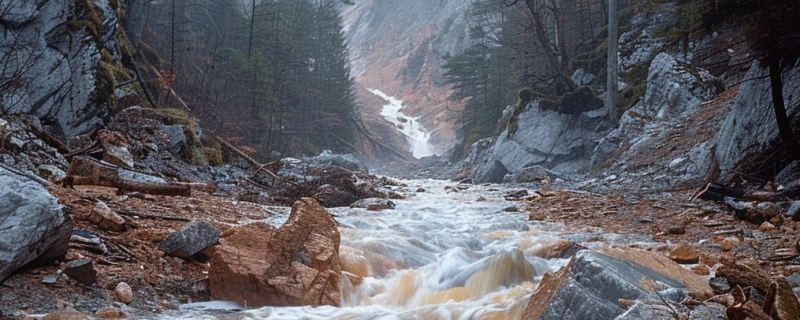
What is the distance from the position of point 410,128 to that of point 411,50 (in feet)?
74.6

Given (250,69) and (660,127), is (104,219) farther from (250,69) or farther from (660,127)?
(250,69)

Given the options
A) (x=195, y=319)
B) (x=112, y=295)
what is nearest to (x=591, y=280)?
(x=195, y=319)

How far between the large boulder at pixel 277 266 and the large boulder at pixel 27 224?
3.46 feet

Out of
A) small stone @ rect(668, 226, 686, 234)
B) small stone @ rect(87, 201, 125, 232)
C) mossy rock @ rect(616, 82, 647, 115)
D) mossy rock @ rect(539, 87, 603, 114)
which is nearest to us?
small stone @ rect(87, 201, 125, 232)

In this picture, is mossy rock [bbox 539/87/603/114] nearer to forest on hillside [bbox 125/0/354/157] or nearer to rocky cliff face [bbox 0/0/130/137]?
forest on hillside [bbox 125/0/354/157]

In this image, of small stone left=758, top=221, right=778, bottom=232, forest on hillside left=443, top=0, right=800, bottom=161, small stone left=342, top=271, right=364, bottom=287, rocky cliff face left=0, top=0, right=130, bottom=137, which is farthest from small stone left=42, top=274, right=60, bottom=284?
forest on hillside left=443, top=0, right=800, bottom=161

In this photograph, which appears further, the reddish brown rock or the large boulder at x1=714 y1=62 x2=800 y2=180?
the large boulder at x1=714 y1=62 x2=800 y2=180

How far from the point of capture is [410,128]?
5388 centimetres

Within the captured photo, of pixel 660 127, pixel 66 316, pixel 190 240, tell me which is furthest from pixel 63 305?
pixel 660 127

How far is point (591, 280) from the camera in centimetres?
293

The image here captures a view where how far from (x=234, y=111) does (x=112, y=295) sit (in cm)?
1740

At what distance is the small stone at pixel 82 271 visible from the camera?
10.7ft

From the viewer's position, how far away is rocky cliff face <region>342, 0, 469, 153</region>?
182 feet

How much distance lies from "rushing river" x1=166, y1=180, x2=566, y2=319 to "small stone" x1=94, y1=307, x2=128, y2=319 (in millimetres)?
318
